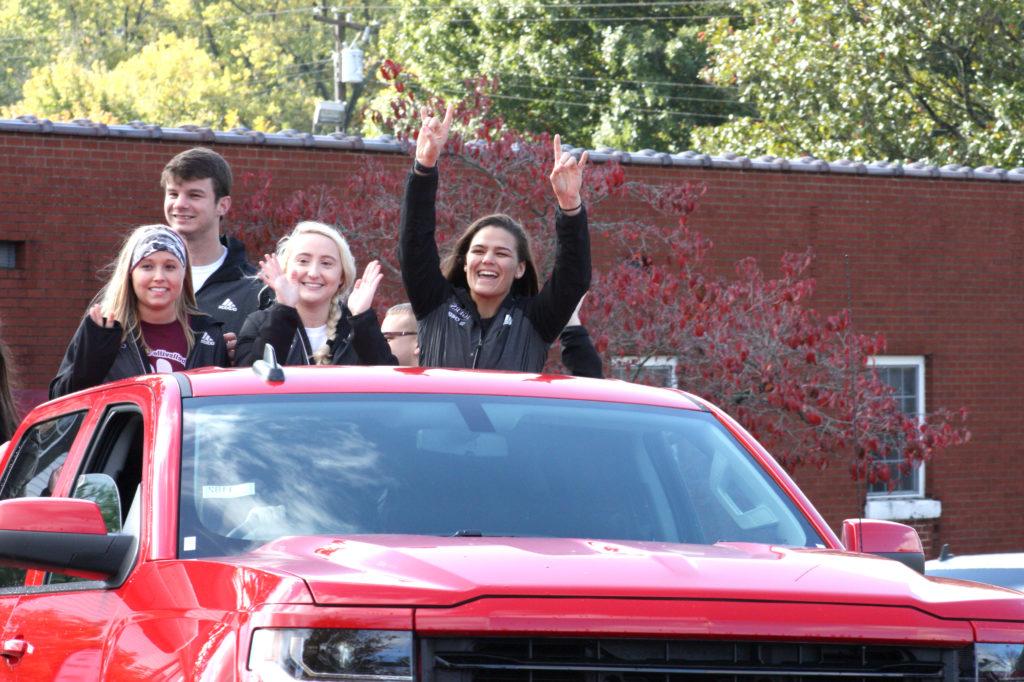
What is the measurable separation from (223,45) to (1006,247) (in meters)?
48.9

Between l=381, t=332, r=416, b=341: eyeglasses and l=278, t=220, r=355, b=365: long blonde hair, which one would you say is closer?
l=278, t=220, r=355, b=365: long blonde hair

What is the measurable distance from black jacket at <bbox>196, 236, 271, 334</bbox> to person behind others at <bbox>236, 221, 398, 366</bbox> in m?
0.52

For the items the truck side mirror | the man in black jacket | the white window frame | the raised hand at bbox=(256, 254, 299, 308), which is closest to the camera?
the truck side mirror

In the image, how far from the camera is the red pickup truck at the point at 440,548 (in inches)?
129

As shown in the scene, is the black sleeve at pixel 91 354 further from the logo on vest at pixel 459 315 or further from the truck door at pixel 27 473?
the logo on vest at pixel 459 315

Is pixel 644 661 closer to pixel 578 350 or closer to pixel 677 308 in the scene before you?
pixel 578 350

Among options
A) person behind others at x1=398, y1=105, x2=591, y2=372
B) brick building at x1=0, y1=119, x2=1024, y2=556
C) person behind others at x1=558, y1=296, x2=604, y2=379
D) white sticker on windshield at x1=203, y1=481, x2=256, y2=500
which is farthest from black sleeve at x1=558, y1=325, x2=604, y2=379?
brick building at x1=0, y1=119, x2=1024, y2=556

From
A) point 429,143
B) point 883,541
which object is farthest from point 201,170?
point 883,541

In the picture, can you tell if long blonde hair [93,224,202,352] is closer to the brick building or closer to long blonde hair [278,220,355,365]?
long blonde hair [278,220,355,365]

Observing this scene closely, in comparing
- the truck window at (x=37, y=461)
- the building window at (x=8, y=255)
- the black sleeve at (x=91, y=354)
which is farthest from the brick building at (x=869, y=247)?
the truck window at (x=37, y=461)

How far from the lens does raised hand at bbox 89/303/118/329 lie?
5820 millimetres

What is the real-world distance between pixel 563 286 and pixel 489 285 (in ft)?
0.93

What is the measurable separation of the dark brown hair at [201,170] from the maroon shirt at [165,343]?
5.00ft

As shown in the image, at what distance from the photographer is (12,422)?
709 cm
